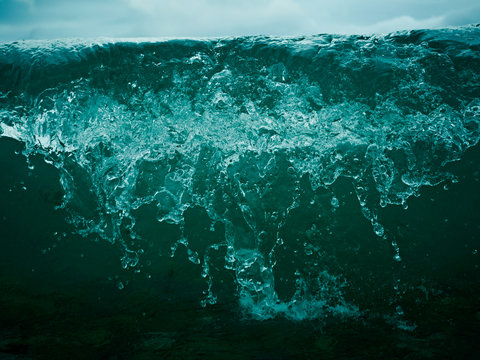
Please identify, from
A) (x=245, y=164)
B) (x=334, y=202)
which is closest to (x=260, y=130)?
(x=245, y=164)

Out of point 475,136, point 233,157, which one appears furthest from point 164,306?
point 475,136

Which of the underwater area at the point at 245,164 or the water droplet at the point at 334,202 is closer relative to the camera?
the underwater area at the point at 245,164

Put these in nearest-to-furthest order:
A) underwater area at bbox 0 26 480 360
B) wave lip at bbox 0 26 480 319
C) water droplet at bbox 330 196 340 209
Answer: underwater area at bbox 0 26 480 360
wave lip at bbox 0 26 480 319
water droplet at bbox 330 196 340 209

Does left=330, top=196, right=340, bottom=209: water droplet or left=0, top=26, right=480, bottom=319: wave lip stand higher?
left=0, top=26, right=480, bottom=319: wave lip

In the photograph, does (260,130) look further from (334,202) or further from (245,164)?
(334,202)

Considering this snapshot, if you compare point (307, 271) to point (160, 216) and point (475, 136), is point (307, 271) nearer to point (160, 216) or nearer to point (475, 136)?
point (160, 216)

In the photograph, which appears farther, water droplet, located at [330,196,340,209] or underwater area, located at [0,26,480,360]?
water droplet, located at [330,196,340,209]

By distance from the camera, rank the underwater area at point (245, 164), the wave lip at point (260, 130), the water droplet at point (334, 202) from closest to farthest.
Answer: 1. the underwater area at point (245, 164)
2. the wave lip at point (260, 130)
3. the water droplet at point (334, 202)

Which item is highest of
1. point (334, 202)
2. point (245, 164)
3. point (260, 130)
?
point (260, 130)

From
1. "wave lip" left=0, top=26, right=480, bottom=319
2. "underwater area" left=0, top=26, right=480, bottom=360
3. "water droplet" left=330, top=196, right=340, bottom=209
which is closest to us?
"underwater area" left=0, top=26, right=480, bottom=360
